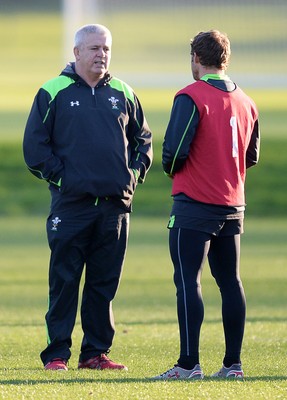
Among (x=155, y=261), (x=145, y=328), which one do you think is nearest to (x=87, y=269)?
(x=145, y=328)

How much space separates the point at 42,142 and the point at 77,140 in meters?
0.23

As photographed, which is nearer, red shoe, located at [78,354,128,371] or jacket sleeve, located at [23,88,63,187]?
jacket sleeve, located at [23,88,63,187]

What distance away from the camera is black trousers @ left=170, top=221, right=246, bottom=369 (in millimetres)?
A: 7293

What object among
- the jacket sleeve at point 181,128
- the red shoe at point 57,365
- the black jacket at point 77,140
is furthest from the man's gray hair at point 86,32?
the red shoe at point 57,365

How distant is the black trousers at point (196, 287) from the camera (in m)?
7.29

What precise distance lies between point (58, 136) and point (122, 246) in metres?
0.86

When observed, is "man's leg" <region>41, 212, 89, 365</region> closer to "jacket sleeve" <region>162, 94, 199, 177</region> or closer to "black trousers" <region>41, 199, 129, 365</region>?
"black trousers" <region>41, 199, 129, 365</region>

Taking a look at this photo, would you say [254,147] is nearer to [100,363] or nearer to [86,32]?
[86,32]

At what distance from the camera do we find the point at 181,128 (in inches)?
286

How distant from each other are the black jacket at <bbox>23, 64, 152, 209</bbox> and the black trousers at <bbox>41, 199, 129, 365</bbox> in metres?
0.16

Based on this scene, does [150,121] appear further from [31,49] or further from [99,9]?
[31,49]

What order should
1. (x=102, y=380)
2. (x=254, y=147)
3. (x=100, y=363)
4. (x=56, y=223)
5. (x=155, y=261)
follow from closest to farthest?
(x=102, y=380)
(x=254, y=147)
(x=56, y=223)
(x=100, y=363)
(x=155, y=261)

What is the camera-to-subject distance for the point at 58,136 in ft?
26.0

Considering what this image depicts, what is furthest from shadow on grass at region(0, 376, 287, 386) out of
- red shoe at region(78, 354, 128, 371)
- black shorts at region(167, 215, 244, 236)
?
black shorts at region(167, 215, 244, 236)
